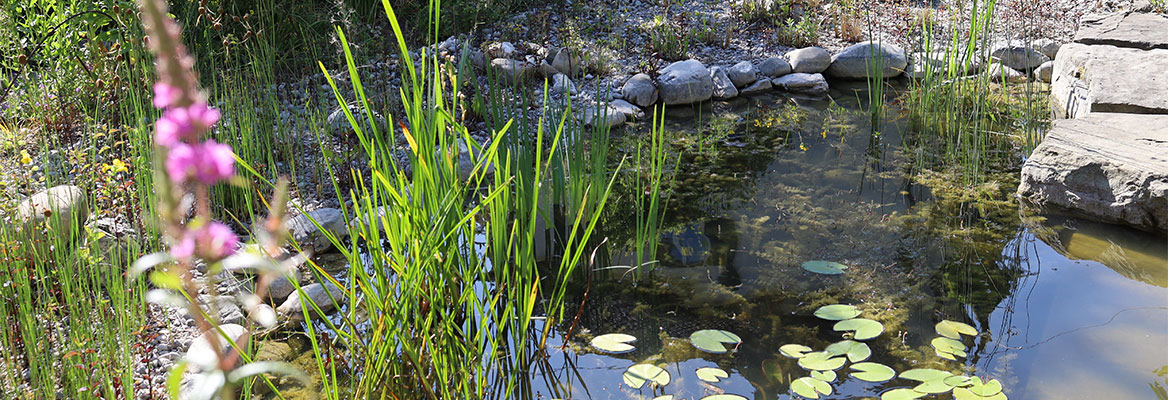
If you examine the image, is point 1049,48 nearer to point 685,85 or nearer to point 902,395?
point 685,85

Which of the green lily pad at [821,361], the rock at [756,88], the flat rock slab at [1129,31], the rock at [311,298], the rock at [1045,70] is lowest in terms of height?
the green lily pad at [821,361]

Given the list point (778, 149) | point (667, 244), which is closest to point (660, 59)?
point (778, 149)

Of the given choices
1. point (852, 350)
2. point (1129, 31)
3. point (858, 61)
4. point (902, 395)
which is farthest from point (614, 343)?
point (1129, 31)

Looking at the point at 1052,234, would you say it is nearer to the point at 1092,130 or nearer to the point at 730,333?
the point at 1092,130

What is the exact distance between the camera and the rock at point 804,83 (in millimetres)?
5051

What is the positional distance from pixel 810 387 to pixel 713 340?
0.32 metres

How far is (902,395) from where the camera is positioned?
2.04 meters

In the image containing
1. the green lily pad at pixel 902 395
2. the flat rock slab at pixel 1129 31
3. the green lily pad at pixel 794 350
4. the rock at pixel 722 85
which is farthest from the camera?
the rock at pixel 722 85

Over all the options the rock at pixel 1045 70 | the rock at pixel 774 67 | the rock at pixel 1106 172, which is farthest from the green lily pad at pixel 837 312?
the rock at pixel 1045 70

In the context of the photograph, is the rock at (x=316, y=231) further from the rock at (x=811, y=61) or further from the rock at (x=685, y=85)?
the rock at (x=811, y=61)

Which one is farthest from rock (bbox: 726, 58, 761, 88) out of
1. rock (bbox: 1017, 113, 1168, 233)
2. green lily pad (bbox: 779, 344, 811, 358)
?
green lily pad (bbox: 779, 344, 811, 358)

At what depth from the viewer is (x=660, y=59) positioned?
5.38 metres

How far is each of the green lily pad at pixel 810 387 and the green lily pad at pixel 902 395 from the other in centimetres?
14

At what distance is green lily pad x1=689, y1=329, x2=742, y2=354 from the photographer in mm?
2281
